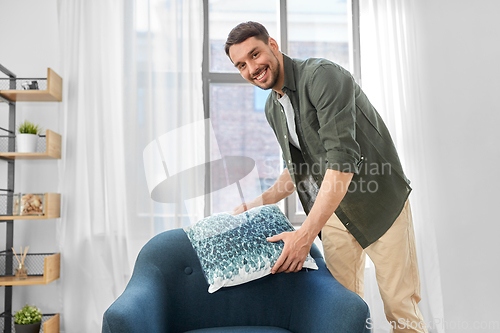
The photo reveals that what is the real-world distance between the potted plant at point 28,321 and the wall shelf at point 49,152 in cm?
83

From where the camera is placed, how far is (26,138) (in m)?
2.06

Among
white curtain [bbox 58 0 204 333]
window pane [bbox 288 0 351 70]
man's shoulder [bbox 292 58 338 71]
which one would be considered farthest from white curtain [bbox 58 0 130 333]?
man's shoulder [bbox 292 58 338 71]

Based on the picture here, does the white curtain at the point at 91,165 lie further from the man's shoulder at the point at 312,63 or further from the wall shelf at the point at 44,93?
the man's shoulder at the point at 312,63

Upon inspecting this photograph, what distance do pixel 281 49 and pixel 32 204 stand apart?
177 cm

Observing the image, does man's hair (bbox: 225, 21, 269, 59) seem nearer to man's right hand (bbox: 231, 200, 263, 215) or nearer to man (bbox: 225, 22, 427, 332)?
man (bbox: 225, 22, 427, 332)

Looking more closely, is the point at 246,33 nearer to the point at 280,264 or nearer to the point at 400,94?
the point at 280,264

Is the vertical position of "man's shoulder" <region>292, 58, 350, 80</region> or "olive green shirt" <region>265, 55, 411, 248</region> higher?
"man's shoulder" <region>292, 58, 350, 80</region>

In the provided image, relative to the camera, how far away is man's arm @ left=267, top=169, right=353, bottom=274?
1.09m

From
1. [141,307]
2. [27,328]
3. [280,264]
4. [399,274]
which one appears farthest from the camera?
A: [27,328]

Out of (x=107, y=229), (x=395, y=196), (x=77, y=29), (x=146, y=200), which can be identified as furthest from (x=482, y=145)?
(x=77, y=29)

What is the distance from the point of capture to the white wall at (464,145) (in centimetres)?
202

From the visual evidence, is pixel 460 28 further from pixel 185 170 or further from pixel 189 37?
pixel 185 170

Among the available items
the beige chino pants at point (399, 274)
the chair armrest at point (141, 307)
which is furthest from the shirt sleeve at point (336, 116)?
the chair armrest at point (141, 307)

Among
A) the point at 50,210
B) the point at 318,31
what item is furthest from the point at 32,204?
the point at 318,31
